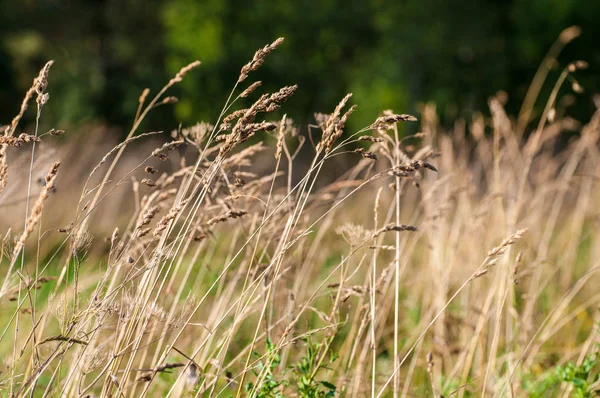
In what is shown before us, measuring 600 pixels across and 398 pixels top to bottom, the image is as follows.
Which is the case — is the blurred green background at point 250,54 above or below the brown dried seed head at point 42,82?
below

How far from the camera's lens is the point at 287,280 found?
250cm

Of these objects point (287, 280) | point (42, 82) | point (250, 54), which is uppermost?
point (42, 82)

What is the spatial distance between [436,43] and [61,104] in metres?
8.90

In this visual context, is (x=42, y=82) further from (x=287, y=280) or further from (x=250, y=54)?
(x=250, y=54)

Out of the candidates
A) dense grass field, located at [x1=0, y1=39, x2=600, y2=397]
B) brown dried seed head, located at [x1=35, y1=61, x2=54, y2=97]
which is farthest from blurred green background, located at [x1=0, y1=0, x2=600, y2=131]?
brown dried seed head, located at [x1=35, y1=61, x2=54, y2=97]

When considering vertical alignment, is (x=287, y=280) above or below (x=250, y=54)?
above

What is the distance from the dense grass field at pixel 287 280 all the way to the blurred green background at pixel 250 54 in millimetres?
10447

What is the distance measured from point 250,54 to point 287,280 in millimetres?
14192

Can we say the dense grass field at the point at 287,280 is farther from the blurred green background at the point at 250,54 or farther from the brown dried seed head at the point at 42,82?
the blurred green background at the point at 250,54

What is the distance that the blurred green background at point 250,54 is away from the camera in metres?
15.2

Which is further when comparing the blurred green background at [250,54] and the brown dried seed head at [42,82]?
the blurred green background at [250,54]

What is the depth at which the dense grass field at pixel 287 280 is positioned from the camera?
1.27 metres

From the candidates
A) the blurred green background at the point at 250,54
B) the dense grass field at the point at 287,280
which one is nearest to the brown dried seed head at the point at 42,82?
the dense grass field at the point at 287,280

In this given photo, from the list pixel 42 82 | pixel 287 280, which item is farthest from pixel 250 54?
pixel 42 82
